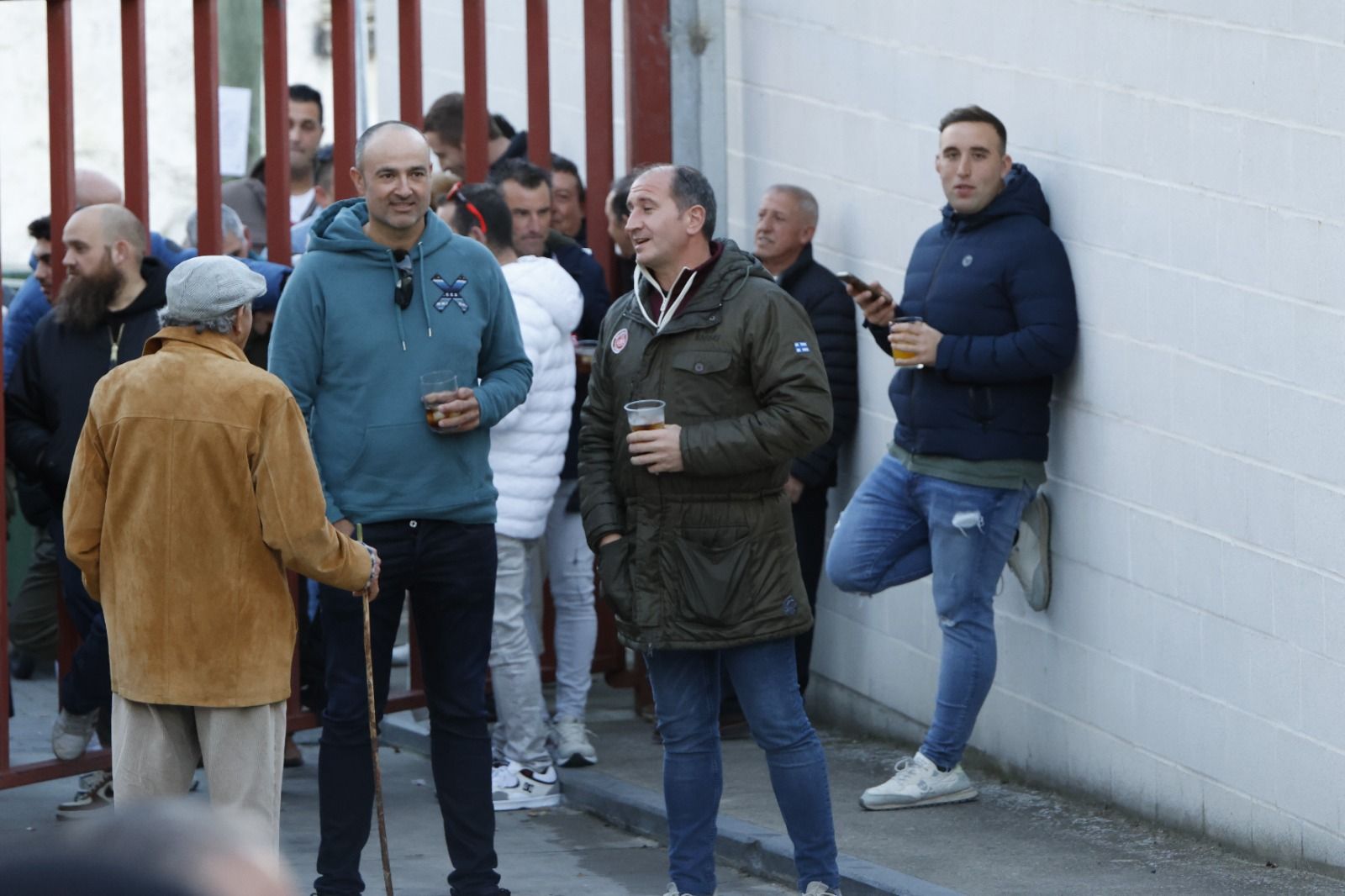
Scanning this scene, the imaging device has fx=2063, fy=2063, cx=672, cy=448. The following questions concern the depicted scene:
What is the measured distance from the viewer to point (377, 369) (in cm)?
520

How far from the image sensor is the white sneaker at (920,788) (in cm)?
627

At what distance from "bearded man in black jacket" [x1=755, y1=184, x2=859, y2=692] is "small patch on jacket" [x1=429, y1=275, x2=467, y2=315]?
2.15m

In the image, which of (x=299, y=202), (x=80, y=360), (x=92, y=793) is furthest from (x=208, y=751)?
(x=299, y=202)

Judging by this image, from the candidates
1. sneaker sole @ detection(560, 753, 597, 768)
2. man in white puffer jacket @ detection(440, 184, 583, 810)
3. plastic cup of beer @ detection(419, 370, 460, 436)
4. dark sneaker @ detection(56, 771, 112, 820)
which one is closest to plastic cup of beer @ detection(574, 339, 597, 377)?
man in white puffer jacket @ detection(440, 184, 583, 810)

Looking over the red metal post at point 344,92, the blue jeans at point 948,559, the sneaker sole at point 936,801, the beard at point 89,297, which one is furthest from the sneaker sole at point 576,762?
the beard at point 89,297

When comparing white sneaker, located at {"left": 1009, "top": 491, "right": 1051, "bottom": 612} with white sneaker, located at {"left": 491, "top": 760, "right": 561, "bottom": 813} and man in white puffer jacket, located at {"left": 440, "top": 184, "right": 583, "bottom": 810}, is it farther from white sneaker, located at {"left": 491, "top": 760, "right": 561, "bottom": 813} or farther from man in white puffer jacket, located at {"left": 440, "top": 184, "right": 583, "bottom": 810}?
white sneaker, located at {"left": 491, "top": 760, "right": 561, "bottom": 813}

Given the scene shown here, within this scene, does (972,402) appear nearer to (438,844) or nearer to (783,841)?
(783,841)

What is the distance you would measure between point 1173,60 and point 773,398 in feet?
5.43

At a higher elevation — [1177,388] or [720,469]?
[1177,388]

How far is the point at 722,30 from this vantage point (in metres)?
7.93

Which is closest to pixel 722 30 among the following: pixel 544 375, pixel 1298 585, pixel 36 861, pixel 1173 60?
pixel 544 375

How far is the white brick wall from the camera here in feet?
17.1

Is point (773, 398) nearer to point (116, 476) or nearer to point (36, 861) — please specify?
point (116, 476)

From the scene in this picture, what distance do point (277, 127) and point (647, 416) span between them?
2.49 metres
